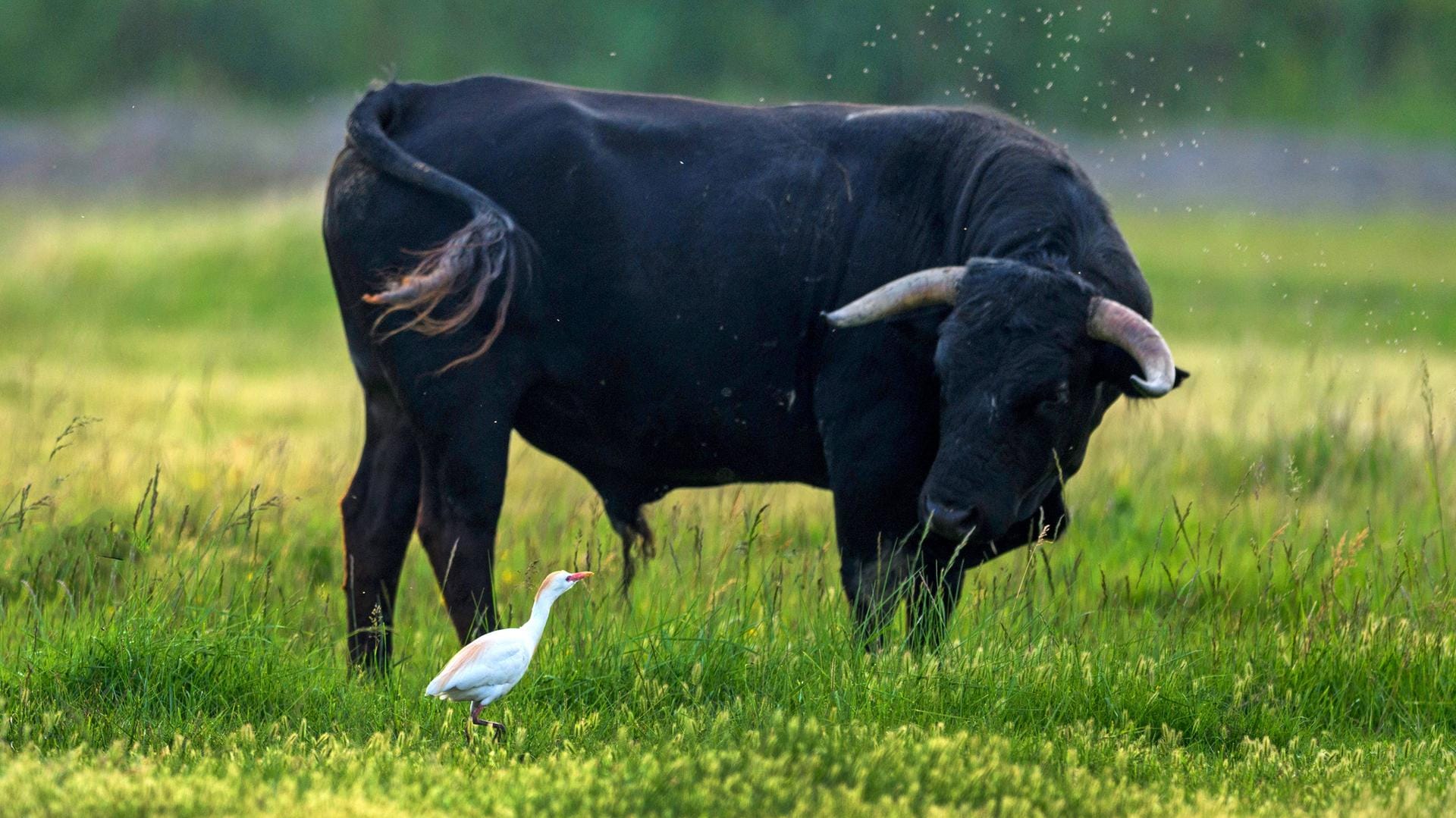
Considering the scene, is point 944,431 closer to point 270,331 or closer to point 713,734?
point 713,734

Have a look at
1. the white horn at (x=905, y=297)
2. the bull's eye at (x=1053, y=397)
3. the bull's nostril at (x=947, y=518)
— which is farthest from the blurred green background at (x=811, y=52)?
the bull's nostril at (x=947, y=518)

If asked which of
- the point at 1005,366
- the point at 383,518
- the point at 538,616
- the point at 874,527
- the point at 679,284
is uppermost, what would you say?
the point at 679,284

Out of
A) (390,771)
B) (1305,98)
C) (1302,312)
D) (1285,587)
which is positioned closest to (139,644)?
(390,771)

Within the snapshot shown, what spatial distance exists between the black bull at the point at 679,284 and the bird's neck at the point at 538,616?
142cm

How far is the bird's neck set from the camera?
4.32 m

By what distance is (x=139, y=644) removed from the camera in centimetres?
482

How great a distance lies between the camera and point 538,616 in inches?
172

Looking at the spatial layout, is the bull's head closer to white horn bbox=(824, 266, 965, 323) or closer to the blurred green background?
white horn bbox=(824, 266, 965, 323)

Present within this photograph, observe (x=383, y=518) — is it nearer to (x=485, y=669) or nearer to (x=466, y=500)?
(x=466, y=500)

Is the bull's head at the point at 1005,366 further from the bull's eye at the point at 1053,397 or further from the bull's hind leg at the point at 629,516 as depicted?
the bull's hind leg at the point at 629,516

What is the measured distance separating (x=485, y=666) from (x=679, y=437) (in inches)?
81.5

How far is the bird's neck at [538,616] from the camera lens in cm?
432

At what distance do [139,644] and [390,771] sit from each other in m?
1.15

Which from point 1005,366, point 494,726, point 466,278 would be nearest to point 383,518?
point 466,278
